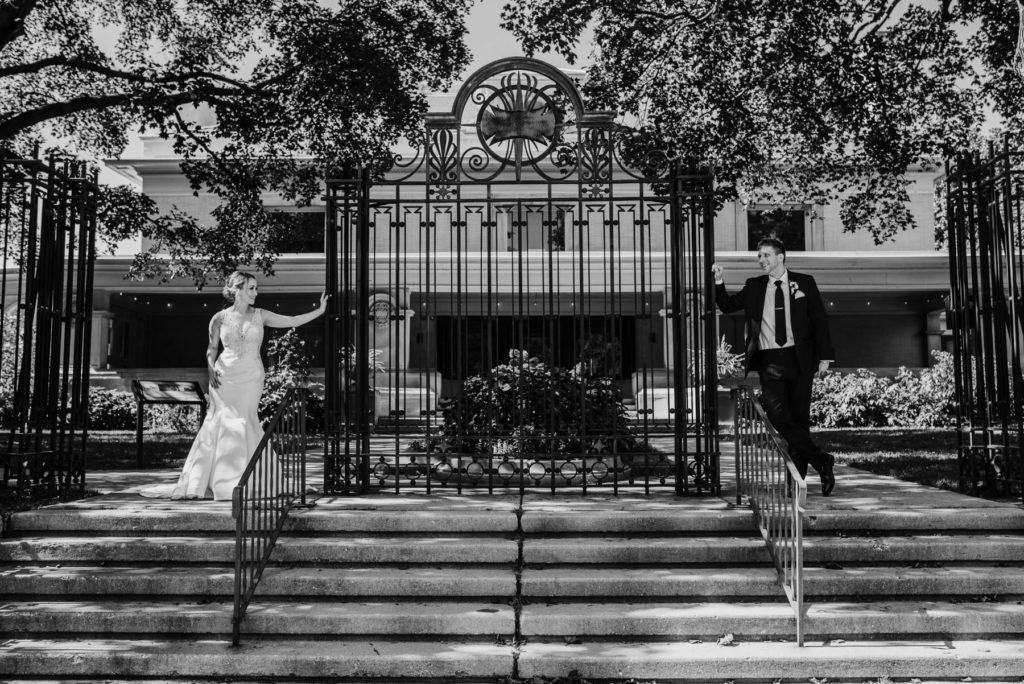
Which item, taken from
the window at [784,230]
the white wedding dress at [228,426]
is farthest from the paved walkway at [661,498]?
the window at [784,230]

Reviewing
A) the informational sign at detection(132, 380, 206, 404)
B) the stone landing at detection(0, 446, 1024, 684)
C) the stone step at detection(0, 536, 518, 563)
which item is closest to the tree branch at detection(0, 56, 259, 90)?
the informational sign at detection(132, 380, 206, 404)

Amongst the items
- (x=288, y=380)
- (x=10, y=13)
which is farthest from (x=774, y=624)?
(x=288, y=380)

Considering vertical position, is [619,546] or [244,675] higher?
[619,546]

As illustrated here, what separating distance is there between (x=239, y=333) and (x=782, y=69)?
887 centimetres

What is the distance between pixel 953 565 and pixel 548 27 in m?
9.36

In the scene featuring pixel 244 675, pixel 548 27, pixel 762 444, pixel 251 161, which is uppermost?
pixel 548 27

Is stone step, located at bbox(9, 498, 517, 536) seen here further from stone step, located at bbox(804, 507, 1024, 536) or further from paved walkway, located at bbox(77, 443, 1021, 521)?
stone step, located at bbox(804, 507, 1024, 536)

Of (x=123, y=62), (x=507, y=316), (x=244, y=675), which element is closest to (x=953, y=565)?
(x=244, y=675)

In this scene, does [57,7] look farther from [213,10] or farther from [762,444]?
[762,444]

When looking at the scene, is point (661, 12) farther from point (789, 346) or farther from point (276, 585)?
point (276, 585)

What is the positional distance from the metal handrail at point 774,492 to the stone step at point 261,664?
1868 mm

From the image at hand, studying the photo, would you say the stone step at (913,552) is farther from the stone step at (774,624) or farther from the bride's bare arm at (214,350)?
the bride's bare arm at (214,350)

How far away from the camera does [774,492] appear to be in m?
5.98

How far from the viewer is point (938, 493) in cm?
766
